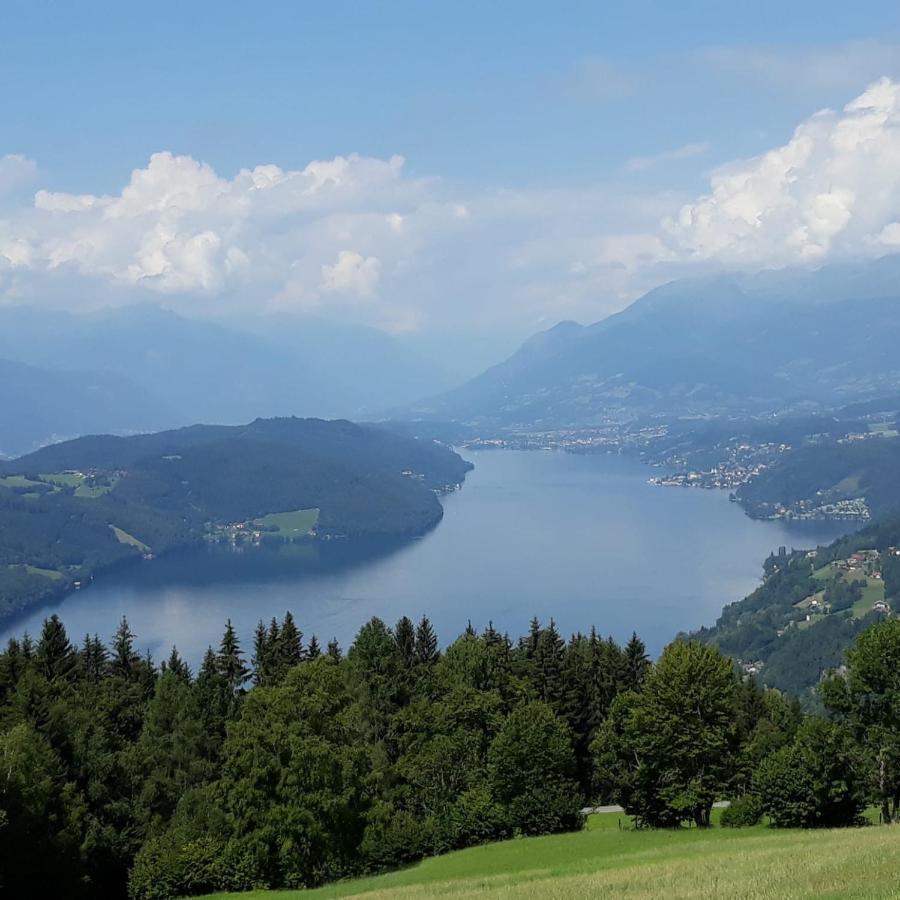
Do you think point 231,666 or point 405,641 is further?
point 405,641

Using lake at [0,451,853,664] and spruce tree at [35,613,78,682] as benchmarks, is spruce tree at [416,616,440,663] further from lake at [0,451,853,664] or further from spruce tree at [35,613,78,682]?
lake at [0,451,853,664]

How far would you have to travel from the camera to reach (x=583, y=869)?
78.0 ft

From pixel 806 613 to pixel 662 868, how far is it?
127m

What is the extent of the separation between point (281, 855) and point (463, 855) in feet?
19.0

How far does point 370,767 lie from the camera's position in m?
36.1

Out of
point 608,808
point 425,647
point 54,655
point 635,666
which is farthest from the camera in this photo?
point 425,647

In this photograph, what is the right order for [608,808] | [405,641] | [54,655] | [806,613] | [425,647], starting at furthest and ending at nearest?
[806,613]
[405,641]
[425,647]
[54,655]
[608,808]

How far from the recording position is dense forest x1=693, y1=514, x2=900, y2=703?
117 metres

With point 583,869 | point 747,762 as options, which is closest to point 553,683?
point 747,762

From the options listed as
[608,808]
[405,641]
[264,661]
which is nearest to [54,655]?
[264,661]

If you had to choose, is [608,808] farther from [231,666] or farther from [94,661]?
[94,661]

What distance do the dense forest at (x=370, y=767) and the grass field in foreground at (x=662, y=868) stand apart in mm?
1879

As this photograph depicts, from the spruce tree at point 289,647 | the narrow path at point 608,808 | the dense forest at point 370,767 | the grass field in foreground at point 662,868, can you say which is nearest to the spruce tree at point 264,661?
the spruce tree at point 289,647

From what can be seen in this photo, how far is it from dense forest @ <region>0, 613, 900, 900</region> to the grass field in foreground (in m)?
1.88
